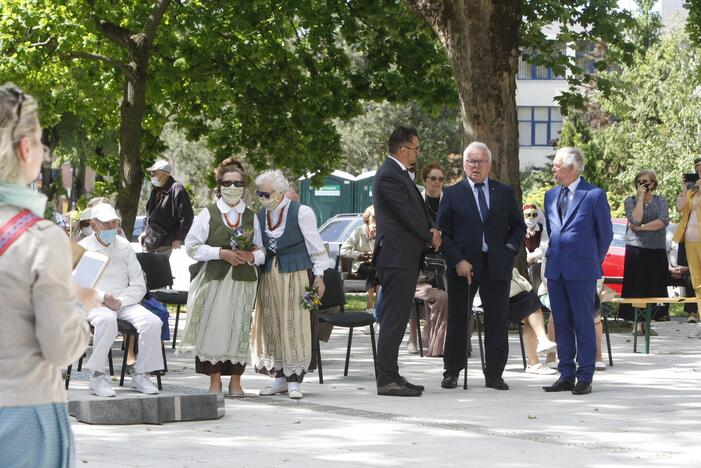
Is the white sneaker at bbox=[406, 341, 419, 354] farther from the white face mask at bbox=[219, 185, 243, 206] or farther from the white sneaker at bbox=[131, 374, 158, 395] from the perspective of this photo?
the white sneaker at bbox=[131, 374, 158, 395]

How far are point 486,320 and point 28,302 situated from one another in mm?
8563

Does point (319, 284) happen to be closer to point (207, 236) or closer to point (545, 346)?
point (207, 236)

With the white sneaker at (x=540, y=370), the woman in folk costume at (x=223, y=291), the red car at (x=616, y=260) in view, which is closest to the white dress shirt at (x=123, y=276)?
the woman in folk costume at (x=223, y=291)

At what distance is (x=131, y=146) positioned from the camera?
80.2ft

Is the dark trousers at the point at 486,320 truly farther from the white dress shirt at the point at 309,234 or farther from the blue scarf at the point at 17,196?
the blue scarf at the point at 17,196

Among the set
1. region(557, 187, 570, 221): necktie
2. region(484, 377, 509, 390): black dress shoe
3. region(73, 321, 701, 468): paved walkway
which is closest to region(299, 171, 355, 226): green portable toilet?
region(73, 321, 701, 468): paved walkway

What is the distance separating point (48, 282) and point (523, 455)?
4.88 metres

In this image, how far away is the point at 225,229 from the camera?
11617 mm

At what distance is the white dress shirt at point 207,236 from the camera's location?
11422mm

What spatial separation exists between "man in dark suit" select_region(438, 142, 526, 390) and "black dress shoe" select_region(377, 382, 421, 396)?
671mm

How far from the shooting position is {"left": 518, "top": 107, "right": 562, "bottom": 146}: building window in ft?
262

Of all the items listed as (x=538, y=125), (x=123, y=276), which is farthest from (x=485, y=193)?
(x=538, y=125)

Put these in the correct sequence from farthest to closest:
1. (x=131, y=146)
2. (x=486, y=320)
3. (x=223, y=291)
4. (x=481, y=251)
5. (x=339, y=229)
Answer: (x=339, y=229) < (x=131, y=146) < (x=486, y=320) < (x=481, y=251) < (x=223, y=291)

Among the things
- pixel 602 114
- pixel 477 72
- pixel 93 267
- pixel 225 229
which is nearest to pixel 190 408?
pixel 225 229
